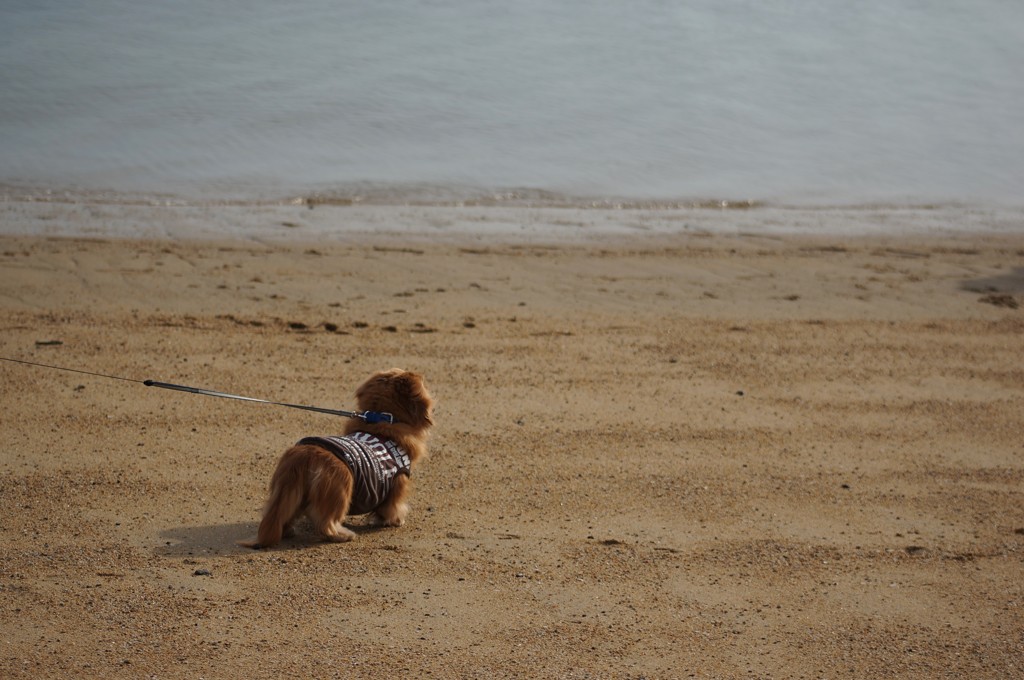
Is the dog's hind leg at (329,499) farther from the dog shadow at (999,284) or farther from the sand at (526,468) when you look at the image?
the dog shadow at (999,284)

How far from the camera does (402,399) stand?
5613 millimetres

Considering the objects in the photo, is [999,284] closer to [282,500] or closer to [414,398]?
[414,398]

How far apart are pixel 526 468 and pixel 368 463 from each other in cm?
Answer: 137

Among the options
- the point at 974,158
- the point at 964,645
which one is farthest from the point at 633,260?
the point at 974,158

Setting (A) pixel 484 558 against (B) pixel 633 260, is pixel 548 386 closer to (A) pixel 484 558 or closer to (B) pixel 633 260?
(A) pixel 484 558

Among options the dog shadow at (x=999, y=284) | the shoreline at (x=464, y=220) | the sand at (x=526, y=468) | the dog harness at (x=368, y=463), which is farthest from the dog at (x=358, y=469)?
the dog shadow at (x=999, y=284)

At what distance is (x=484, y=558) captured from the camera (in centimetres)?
519

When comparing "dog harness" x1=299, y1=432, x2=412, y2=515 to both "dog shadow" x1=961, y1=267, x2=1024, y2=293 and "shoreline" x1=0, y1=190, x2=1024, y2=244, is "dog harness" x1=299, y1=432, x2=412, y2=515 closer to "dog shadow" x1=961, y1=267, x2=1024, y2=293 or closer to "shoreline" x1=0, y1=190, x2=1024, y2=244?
"shoreline" x1=0, y1=190, x2=1024, y2=244

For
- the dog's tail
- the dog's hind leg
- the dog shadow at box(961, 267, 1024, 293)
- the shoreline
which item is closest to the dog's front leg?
the dog's hind leg

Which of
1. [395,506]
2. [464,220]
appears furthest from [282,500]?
[464,220]

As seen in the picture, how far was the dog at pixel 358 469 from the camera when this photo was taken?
5.03 meters

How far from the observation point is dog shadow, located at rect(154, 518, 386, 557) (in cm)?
504

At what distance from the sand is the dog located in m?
0.15

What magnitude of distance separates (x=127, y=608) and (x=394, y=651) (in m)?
1.13
